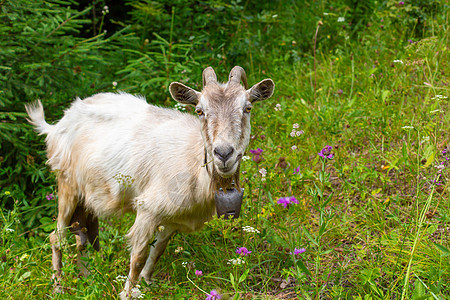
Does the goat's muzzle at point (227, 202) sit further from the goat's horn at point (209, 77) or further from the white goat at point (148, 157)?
the goat's horn at point (209, 77)

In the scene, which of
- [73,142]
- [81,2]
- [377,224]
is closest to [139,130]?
[73,142]

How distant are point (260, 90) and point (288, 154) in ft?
4.45

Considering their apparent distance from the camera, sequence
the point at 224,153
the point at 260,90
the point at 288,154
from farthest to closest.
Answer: the point at 288,154, the point at 260,90, the point at 224,153

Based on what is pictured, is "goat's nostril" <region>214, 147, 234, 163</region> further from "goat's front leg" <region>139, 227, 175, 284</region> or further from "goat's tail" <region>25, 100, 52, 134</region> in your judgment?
"goat's tail" <region>25, 100, 52, 134</region>

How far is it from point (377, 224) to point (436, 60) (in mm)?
2696

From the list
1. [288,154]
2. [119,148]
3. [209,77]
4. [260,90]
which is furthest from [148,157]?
[288,154]

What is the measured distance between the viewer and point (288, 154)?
4840mm

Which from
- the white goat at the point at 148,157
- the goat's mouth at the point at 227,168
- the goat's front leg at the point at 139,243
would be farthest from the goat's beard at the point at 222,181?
the goat's front leg at the point at 139,243

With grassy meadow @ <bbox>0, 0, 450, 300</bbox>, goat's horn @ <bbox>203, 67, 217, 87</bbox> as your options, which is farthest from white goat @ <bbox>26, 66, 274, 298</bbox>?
grassy meadow @ <bbox>0, 0, 450, 300</bbox>

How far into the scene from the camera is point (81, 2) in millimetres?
7727

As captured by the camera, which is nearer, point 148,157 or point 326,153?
point 326,153

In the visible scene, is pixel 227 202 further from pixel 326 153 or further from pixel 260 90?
pixel 260 90

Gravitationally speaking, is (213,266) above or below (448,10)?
below

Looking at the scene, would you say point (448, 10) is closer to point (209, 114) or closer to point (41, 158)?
point (209, 114)
